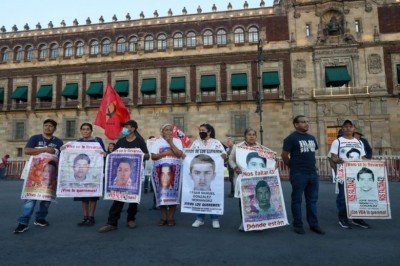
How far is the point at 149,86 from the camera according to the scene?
27406 mm

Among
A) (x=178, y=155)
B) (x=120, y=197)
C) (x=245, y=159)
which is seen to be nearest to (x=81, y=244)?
(x=120, y=197)

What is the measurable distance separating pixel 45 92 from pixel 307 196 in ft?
93.9

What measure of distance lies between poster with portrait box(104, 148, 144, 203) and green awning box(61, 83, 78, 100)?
24.9 meters

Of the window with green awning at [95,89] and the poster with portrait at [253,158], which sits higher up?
the window with green awning at [95,89]

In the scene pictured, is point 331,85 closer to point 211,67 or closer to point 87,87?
point 211,67

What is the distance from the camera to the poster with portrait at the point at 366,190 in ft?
19.3

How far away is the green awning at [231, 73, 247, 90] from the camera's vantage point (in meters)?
26.2

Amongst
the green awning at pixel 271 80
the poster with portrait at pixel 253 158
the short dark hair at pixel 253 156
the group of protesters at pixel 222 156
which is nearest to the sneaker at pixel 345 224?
the group of protesters at pixel 222 156

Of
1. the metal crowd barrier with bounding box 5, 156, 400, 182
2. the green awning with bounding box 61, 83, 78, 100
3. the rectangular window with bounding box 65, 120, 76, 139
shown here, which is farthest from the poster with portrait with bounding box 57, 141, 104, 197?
the green awning with bounding box 61, 83, 78, 100

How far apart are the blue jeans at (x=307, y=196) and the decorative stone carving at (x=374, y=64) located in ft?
75.9

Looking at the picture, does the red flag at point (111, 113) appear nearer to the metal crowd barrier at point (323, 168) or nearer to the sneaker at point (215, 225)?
the sneaker at point (215, 225)

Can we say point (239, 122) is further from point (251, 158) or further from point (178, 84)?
point (251, 158)

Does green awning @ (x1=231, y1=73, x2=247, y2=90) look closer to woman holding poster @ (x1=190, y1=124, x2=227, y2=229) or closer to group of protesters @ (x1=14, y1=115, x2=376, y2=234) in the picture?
group of protesters @ (x1=14, y1=115, x2=376, y2=234)

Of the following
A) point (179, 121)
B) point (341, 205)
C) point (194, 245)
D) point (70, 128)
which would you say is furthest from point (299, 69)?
point (194, 245)
